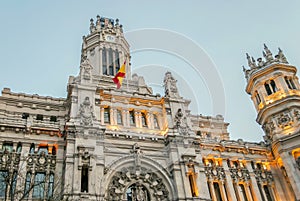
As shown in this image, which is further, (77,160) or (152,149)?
(152,149)

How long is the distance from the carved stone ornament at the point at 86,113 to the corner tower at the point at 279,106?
77.0 feet

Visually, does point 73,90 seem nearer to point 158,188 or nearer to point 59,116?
point 59,116

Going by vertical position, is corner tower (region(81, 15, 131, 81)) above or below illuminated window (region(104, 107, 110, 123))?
above

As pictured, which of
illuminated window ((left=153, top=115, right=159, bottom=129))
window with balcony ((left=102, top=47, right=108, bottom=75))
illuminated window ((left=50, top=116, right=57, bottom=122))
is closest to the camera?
illuminated window ((left=153, top=115, right=159, bottom=129))

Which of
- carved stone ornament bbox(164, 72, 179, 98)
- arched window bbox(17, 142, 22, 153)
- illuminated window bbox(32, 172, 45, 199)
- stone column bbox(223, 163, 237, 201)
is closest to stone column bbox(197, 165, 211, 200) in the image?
stone column bbox(223, 163, 237, 201)

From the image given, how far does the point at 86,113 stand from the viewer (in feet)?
112

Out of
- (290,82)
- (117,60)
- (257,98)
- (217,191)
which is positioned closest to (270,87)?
(257,98)

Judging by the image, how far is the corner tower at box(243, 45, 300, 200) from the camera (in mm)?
38406

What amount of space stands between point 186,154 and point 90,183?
11276 millimetres

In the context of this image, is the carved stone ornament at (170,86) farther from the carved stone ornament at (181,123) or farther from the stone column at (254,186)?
the stone column at (254,186)

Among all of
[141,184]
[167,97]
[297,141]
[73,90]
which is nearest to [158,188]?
[141,184]

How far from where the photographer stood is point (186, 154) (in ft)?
114

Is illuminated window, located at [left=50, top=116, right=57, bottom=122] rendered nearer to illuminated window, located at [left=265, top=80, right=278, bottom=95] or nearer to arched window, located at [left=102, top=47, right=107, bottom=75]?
arched window, located at [left=102, top=47, right=107, bottom=75]

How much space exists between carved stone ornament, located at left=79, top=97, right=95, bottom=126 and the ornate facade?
0.44 feet
